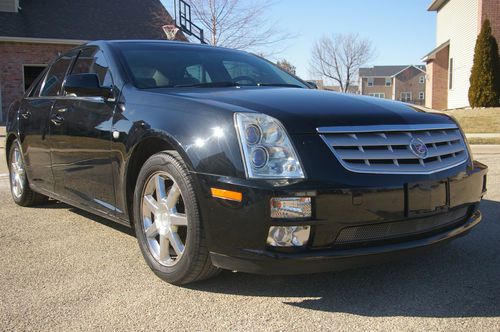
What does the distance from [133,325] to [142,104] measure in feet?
4.78

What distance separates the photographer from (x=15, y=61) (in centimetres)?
2094

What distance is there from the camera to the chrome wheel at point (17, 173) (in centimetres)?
560

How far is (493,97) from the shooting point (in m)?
21.2

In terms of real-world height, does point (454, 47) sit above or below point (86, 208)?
above

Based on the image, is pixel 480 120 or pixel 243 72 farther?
pixel 480 120

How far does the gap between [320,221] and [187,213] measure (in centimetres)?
76

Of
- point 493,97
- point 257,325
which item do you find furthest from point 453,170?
point 493,97

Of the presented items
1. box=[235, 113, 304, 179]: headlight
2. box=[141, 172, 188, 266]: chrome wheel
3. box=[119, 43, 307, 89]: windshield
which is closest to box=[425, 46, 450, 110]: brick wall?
box=[119, 43, 307, 89]: windshield

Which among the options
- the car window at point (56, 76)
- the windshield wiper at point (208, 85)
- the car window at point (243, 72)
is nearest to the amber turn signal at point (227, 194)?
the windshield wiper at point (208, 85)

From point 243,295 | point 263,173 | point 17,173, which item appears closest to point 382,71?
point 17,173

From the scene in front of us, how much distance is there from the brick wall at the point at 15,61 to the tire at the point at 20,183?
16325 millimetres

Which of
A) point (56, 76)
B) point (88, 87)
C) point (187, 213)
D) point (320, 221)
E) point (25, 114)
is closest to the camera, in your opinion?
point (320, 221)

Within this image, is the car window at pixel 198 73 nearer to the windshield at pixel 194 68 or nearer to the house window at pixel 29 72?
the windshield at pixel 194 68

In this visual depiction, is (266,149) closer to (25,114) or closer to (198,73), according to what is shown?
(198,73)
